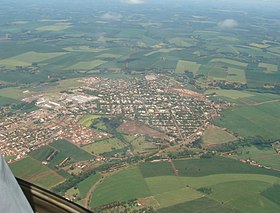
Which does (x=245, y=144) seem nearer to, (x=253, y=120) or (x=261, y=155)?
(x=261, y=155)

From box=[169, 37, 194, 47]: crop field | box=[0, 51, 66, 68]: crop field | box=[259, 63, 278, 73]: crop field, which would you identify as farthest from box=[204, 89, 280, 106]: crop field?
box=[169, 37, 194, 47]: crop field

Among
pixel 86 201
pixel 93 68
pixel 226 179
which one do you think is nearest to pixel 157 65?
pixel 93 68

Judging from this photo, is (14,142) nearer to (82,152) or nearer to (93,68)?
(82,152)

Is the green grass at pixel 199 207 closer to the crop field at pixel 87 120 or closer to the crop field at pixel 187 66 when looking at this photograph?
the crop field at pixel 87 120

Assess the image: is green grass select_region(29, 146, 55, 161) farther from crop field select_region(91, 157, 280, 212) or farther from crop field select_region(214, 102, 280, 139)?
crop field select_region(214, 102, 280, 139)

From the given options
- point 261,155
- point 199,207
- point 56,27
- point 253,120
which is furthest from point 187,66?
point 56,27
